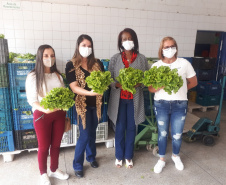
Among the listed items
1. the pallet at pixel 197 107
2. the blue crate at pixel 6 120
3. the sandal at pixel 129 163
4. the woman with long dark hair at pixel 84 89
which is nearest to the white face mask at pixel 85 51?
the woman with long dark hair at pixel 84 89

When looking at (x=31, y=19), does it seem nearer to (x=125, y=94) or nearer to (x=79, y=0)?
(x=79, y=0)

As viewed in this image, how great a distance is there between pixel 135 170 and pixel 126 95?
3.58ft

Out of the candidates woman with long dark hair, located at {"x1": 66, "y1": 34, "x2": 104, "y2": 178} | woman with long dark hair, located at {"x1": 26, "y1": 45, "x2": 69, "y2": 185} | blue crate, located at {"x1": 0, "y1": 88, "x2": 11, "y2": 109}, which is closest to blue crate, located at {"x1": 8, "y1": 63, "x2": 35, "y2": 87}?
blue crate, located at {"x1": 0, "y1": 88, "x2": 11, "y2": 109}

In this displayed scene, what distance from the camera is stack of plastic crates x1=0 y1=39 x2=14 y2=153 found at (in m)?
2.67

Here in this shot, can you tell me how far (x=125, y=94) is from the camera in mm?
2600

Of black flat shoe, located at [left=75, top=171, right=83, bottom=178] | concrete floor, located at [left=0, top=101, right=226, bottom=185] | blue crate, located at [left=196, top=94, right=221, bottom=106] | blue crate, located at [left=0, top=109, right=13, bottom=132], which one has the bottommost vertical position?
concrete floor, located at [left=0, top=101, right=226, bottom=185]

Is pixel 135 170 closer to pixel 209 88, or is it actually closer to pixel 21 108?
pixel 21 108

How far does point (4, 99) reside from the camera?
2.76 metres

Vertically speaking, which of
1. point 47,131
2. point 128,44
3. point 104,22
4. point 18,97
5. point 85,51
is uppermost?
point 104,22

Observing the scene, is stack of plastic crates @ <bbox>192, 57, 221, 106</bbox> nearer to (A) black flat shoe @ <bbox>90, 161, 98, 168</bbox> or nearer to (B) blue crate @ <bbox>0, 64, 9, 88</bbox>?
(A) black flat shoe @ <bbox>90, 161, 98, 168</bbox>

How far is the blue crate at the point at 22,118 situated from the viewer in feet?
9.37

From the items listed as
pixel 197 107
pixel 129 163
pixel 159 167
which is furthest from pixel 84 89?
pixel 197 107

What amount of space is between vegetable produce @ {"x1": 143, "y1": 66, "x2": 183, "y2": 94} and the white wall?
2960 mm

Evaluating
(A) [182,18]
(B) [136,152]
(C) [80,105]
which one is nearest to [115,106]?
(C) [80,105]
